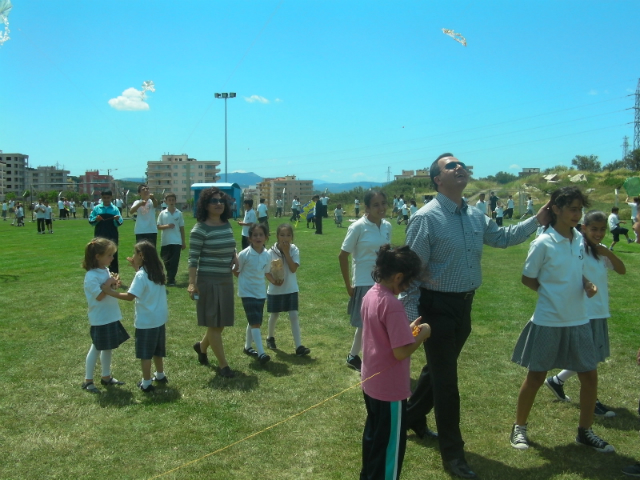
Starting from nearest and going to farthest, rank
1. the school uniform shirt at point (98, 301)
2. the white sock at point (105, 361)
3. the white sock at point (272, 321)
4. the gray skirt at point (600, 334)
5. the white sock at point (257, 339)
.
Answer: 1. the gray skirt at point (600, 334)
2. the school uniform shirt at point (98, 301)
3. the white sock at point (105, 361)
4. the white sock at point (257, 339)
5. the white sock at point (272, 321)

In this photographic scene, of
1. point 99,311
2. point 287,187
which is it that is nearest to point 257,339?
point 99,311

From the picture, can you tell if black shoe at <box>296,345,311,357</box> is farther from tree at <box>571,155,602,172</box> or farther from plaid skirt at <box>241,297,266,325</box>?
tree at <box>571,155,602,172</box>

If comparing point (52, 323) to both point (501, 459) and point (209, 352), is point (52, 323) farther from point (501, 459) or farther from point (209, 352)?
point (501, 459)

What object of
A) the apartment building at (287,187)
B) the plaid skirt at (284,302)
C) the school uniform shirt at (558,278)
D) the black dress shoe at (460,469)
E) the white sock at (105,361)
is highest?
the apartment building at (287,187)

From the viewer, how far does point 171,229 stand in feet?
35.7

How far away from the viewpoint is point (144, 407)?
4980 millimetres

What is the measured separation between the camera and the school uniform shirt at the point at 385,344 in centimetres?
321

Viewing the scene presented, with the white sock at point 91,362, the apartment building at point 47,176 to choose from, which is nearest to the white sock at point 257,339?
the white sock at point 91,362

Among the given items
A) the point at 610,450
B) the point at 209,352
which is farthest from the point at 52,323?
the point at 610,450

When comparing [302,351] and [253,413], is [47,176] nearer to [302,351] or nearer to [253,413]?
[302,351]

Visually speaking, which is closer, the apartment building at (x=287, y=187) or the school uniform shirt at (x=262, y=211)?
the school uniform shirt at (x=262, y=211)

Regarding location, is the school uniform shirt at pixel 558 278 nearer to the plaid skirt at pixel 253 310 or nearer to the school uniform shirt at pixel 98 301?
the plaid skirt at pixel 253 310

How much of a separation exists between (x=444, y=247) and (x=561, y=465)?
172 cm

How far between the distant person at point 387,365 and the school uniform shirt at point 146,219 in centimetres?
826
